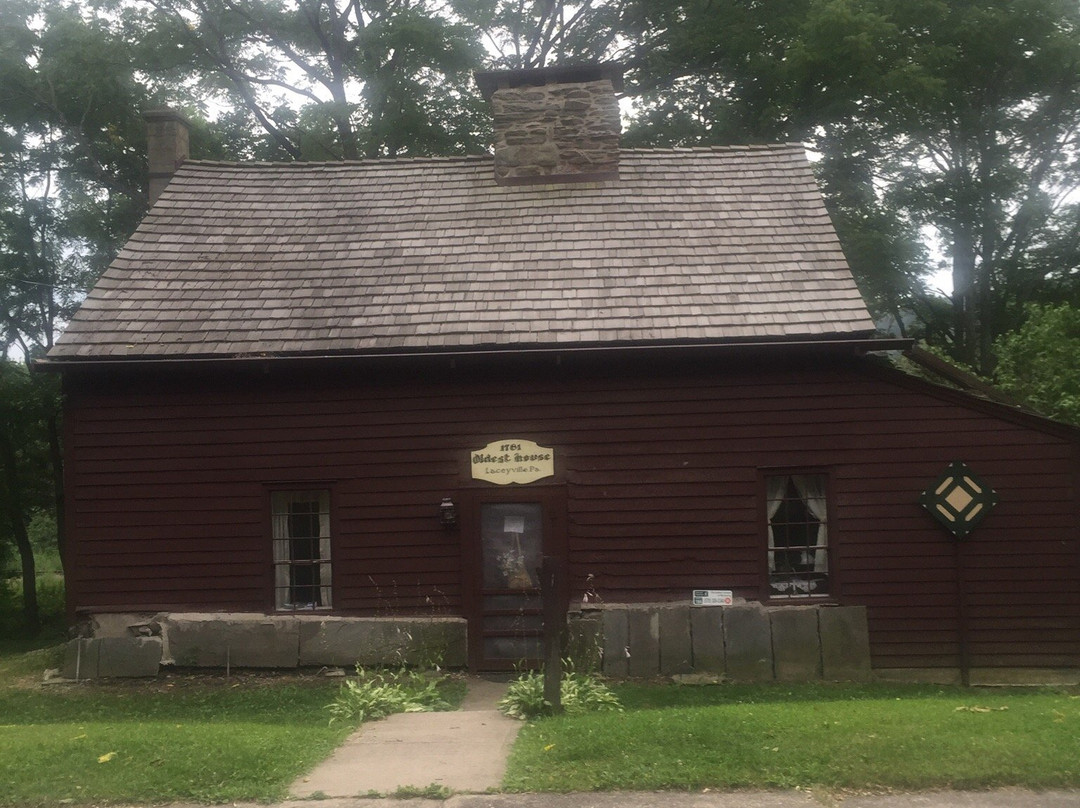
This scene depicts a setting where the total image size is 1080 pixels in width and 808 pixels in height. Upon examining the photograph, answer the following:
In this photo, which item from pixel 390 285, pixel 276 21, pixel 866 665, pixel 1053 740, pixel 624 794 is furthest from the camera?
pixel 276 21

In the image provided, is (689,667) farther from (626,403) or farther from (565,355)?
(565,355)

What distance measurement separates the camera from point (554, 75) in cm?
1480

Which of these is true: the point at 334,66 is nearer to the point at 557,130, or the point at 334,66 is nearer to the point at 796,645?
the point at 557,130

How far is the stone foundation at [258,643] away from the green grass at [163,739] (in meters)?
0.23

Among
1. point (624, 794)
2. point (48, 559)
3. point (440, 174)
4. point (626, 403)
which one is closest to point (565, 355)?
point (626, 403)

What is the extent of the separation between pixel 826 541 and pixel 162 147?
10891 mm

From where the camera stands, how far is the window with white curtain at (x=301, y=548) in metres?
11.7

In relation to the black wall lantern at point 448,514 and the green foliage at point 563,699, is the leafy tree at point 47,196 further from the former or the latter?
the green foliage at point 563,699

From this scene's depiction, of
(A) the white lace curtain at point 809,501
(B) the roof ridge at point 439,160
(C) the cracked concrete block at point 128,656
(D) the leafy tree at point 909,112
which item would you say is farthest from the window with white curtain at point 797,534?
(D) the leafy tree at point 909,112

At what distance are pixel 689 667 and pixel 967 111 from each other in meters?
20.6

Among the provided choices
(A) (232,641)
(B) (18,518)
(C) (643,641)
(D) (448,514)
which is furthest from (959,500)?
(B) (18,518)

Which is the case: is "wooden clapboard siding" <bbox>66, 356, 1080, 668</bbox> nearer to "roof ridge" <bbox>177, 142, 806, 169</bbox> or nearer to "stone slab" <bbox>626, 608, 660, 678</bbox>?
"stone slab" <bbox>626, 608, 660, 678</bbox>

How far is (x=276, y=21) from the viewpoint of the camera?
1003 inches

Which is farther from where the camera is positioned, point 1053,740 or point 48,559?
point 48,559
